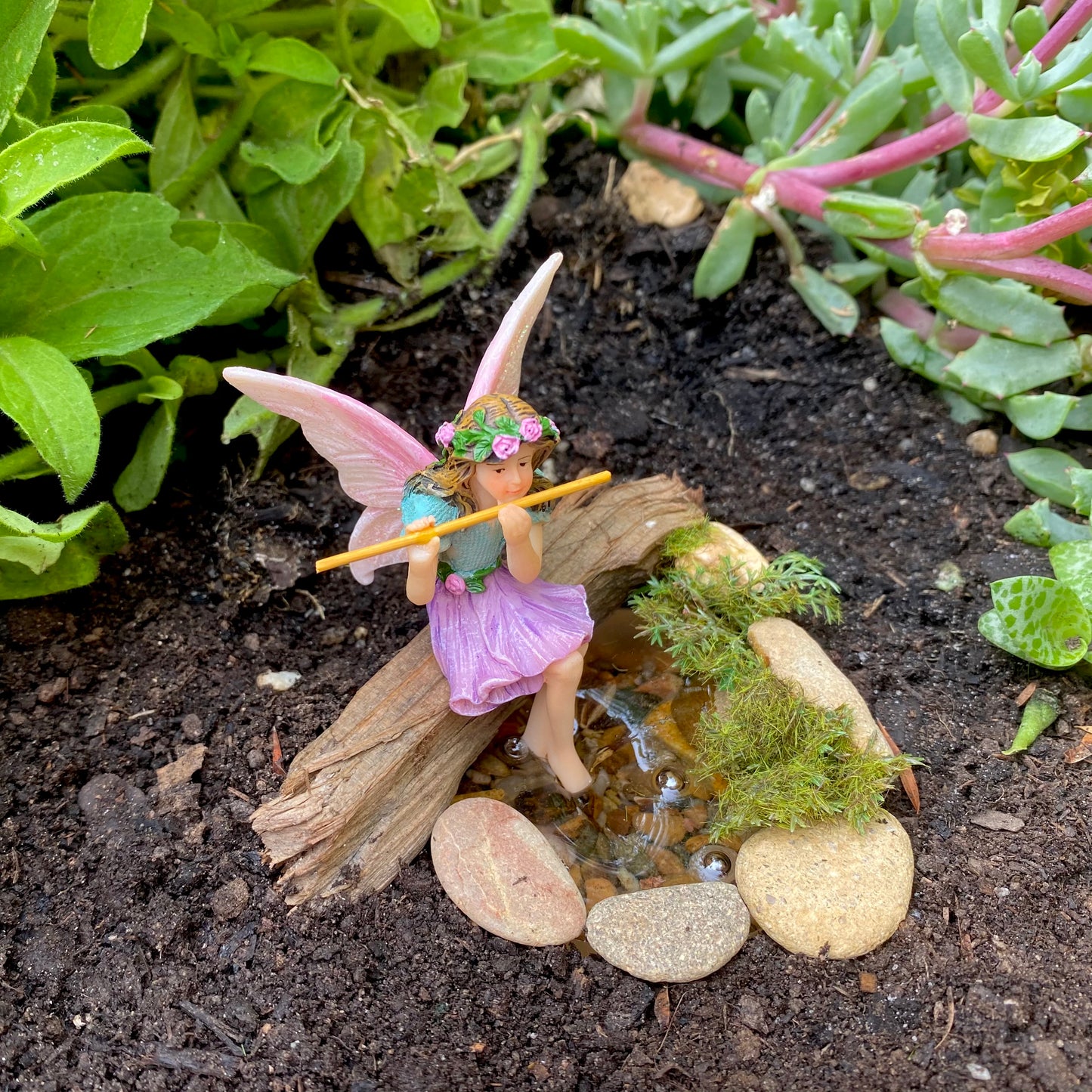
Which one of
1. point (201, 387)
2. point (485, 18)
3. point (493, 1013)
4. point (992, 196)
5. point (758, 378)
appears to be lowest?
point (493, 1013)

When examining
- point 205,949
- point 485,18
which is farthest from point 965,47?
point 205,949

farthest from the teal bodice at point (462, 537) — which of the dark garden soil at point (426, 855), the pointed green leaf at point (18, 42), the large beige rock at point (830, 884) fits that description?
the pointed green leaf at point (18, 42)

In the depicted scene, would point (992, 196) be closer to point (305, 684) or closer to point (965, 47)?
point (965, 47)

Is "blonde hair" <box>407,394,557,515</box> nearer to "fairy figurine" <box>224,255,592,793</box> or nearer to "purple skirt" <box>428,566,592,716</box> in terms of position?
"fairy figurine" <box>224,255,592,793</box>

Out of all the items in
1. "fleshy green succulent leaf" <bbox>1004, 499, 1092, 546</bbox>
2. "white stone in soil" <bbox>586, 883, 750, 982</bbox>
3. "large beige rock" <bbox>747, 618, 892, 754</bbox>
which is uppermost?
"fleshy green succulent leaf" <bbox>1004, 499, 1092, 546</bbox>

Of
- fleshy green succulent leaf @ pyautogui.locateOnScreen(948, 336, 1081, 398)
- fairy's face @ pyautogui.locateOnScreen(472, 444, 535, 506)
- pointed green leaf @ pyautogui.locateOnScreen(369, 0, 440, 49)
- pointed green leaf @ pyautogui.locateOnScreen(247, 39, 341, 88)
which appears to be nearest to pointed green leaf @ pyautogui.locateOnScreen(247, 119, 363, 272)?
pointed green leaf @ pyautogui.locateOnScreen(247, 39, 341, 88)
